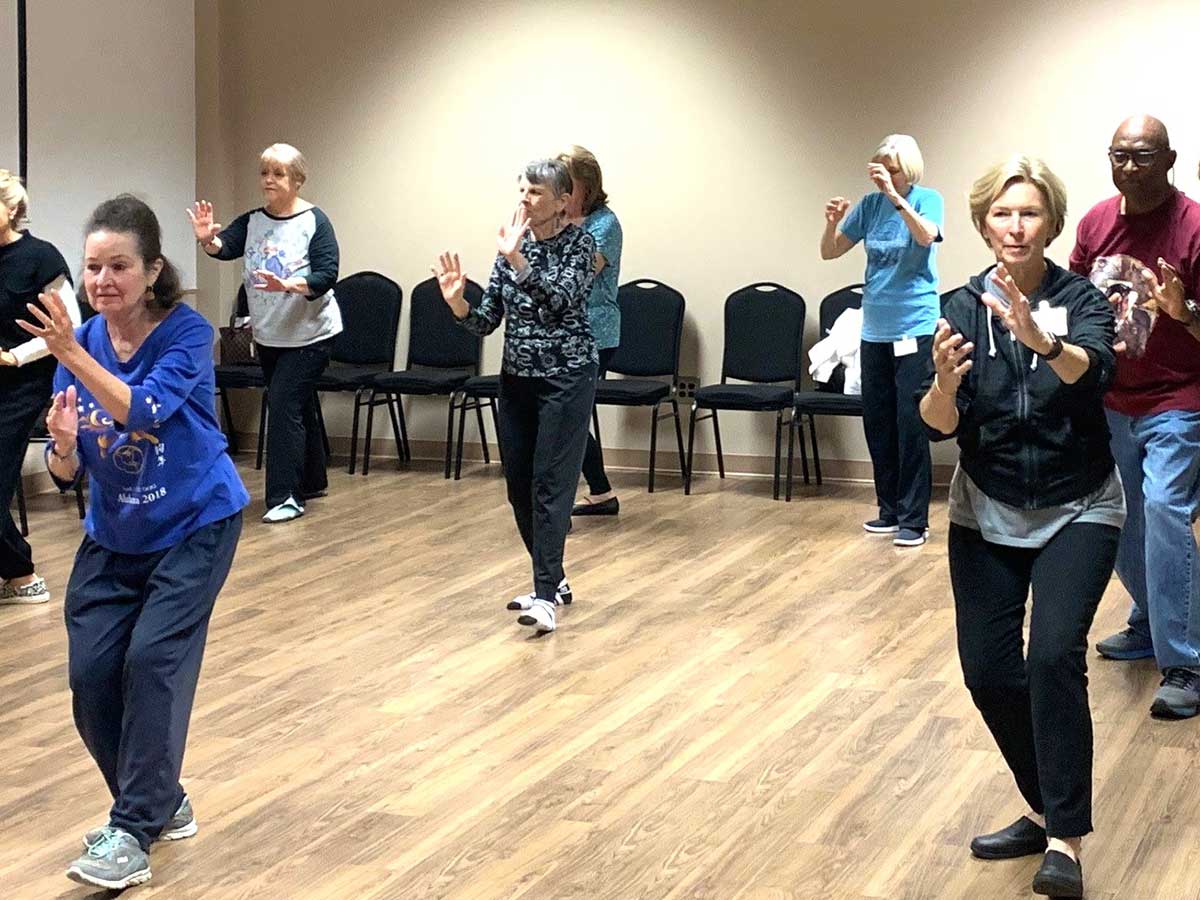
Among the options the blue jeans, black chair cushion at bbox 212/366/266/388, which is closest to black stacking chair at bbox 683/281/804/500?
black chair cushion at bbox 212/366/266/388

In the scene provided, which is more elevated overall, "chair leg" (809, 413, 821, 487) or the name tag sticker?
the name tag sticker

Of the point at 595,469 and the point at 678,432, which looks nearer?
the point at 595,469

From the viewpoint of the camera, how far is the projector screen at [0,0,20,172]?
7.76m

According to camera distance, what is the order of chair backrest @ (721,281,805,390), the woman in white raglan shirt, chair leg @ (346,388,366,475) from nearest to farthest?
the woman in white raglan shirt
chair backrest @ (721,281,805,390)
chair leg @ (346,388,366,475)

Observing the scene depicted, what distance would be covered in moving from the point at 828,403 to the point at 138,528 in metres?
5.05

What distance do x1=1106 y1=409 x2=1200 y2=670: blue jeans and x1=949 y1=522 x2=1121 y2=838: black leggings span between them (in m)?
1.39

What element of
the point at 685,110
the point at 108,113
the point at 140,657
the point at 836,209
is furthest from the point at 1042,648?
the point at 108,113

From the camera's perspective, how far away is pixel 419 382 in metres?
8.72

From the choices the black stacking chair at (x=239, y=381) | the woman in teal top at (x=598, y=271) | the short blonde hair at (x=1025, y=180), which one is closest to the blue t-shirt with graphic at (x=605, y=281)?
the woman in teal top at (x=598, y=271)

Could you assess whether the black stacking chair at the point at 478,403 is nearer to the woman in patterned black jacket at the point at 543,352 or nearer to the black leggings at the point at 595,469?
the black leggings at the point at 595,469

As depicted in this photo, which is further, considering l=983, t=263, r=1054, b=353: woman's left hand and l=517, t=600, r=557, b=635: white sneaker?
l=517, t=600, r=557, b=635: white sneaker

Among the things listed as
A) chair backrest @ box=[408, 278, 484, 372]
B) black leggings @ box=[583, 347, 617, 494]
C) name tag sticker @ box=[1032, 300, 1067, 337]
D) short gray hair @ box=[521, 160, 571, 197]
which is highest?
short gray hair @ box=[521, 160, 571, 197]

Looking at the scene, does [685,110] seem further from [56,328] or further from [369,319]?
[56,328]

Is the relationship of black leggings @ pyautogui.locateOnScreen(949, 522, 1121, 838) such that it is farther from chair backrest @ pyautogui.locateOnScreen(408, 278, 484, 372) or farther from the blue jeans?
chair backrest @ pyautogui.locateOnScreen(408, 278, 484, 372)
